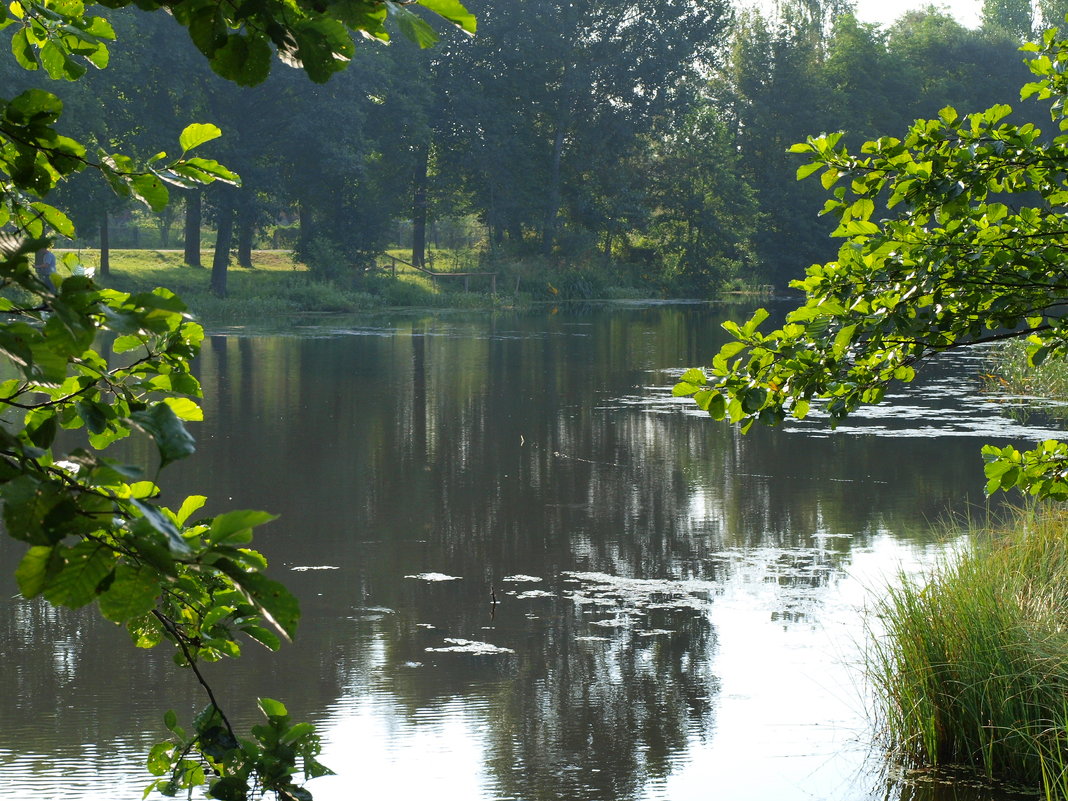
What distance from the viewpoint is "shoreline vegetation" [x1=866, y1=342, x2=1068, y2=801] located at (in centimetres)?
470

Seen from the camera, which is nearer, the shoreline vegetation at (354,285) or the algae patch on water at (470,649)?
the algae patch on water at (470,649)

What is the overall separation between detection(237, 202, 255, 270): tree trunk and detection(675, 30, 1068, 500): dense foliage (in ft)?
119

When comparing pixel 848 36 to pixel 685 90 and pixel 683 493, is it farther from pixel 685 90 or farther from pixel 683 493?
pixel 683 493

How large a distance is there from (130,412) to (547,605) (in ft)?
20.1

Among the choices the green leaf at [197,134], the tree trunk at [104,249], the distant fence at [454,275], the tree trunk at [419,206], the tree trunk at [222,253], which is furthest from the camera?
the tree trunk at [419,206]

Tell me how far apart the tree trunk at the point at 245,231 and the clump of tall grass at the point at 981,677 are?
35.1 metres

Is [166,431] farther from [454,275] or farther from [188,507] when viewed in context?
[454,275]

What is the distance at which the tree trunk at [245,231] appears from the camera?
126ft

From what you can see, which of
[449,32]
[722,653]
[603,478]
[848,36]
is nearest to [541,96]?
[449,32]

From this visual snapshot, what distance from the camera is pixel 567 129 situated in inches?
1932

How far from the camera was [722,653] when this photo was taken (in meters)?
6.83

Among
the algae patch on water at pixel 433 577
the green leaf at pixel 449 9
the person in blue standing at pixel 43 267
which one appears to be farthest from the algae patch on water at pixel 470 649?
the green leaf at pixel 449 9

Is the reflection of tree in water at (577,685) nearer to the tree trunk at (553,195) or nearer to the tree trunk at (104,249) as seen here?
the tree trunk at (104,249)

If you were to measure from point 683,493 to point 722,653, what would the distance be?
4.36 metres
